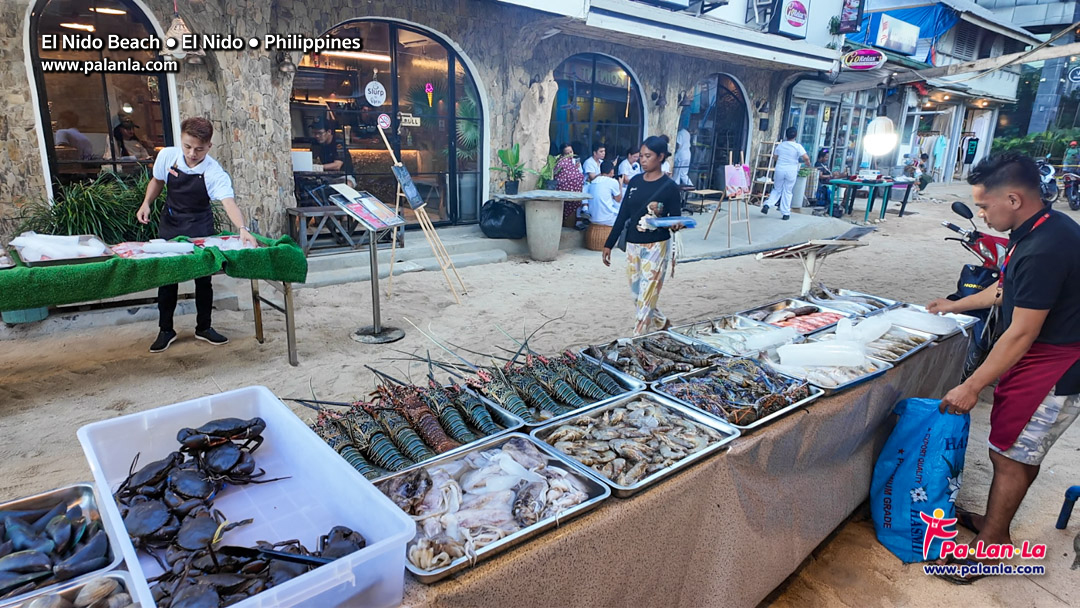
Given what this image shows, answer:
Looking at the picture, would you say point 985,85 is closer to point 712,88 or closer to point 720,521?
point 712,88

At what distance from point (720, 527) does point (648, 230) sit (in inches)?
118

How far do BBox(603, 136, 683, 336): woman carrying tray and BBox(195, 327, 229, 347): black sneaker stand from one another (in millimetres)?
3655

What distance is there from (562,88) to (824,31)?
9497 mm

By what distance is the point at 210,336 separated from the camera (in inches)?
206

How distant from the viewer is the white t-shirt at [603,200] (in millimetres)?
9531

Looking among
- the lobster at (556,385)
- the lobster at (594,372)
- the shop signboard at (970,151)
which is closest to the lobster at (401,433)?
the lobster at (556,385)

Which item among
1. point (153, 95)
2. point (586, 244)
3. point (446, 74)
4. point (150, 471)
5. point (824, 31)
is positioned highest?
point (824, 31)

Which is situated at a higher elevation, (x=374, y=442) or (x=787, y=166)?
(x=787, y=166)

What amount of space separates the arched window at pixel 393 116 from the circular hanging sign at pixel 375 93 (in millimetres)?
15

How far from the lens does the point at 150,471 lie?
1.53 meters

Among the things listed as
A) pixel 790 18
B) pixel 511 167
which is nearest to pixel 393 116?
pixel 511 167

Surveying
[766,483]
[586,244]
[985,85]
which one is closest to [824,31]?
[586,244]

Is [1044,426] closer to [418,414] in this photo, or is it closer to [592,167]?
[418,414]

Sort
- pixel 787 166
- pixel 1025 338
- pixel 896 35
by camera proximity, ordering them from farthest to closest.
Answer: pixel 896 35, pixel 787 166, pixel 1025 338
